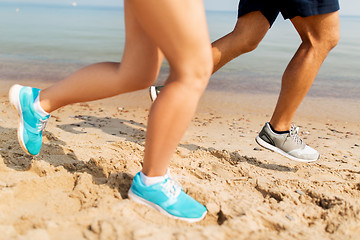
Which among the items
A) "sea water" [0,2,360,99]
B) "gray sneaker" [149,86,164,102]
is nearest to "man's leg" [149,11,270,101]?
"gray sneaker" [149,86,164,102]

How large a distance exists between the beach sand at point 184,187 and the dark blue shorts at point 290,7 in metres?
1.02

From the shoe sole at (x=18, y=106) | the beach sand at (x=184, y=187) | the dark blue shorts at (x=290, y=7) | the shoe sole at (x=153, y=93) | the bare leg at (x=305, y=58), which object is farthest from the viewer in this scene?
the shoe sole at (x=153, y=93)

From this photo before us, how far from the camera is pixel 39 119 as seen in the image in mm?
2010

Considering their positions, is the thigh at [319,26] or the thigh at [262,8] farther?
the thigh at [262,8]

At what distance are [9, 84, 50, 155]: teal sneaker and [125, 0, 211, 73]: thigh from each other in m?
0.86

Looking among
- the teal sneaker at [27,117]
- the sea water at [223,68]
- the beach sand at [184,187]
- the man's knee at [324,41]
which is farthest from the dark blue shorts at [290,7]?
the sea water at [223,68]

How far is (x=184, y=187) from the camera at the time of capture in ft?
6.51

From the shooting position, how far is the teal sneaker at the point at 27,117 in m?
1.98

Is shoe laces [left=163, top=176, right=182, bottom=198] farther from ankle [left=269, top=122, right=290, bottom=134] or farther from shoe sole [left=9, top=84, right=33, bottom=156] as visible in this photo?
ankle [left=269, top=122, right=290, bottom=134]

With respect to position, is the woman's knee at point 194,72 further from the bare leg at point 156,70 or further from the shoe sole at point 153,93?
the shoe sole at point 153,93

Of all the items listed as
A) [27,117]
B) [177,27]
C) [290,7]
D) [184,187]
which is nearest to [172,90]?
[177,27]

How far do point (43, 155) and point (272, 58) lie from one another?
8.11m

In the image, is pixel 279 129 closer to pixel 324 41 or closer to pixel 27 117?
pixel 324 41

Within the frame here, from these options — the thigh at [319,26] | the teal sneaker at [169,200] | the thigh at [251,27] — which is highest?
the thigh at [319,26]
